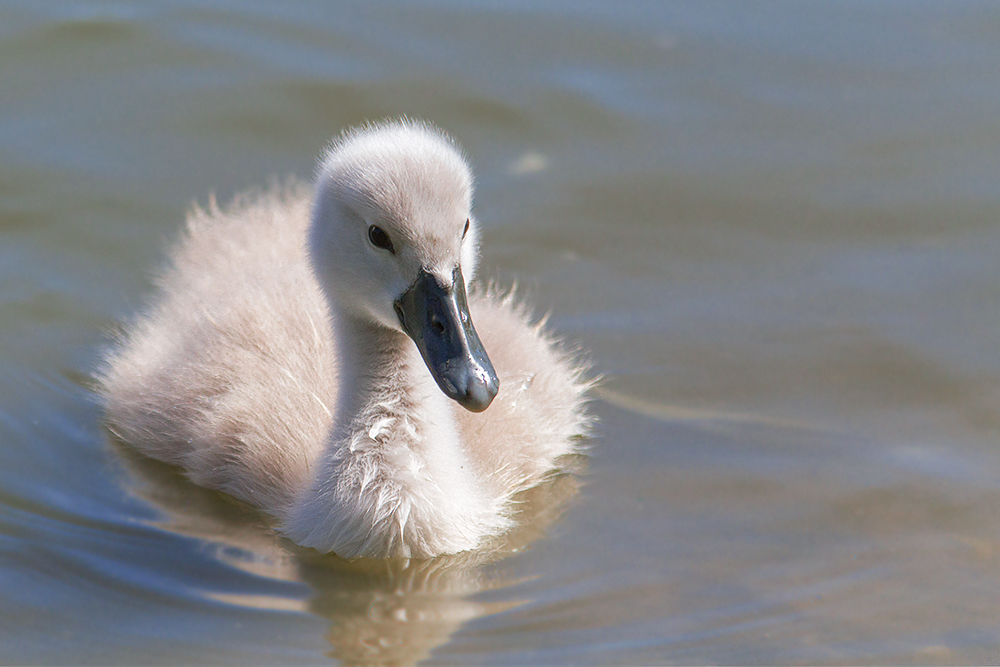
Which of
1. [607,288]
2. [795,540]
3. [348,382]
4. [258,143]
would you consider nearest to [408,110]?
[258,143]

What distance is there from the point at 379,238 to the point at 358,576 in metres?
0.93

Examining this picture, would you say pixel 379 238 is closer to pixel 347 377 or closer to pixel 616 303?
pixel 347 377

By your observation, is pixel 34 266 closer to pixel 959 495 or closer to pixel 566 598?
pixel 566 598

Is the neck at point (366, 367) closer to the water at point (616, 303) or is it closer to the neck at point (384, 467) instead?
the neck at point (384, 467)

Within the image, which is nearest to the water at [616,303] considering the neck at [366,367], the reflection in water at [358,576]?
the reflection in water at [358,576]

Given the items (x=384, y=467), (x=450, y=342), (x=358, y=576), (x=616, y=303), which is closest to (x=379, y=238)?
(x=450, y=342)

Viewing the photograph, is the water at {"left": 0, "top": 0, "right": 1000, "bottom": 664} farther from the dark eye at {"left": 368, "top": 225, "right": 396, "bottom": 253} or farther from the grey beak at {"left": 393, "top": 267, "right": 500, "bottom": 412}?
the dark eye at {"left": 368, "top": 225, "right": 396, "bottom": 253}

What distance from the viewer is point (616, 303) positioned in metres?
5.13

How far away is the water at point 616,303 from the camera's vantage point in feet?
11.6

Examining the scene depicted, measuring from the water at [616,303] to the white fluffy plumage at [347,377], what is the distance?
0.14 meters

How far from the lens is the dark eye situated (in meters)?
3.57

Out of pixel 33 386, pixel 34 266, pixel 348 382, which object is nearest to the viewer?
pixel 348 382

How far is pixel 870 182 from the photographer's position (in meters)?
5.70

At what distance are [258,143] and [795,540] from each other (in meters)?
3.16
